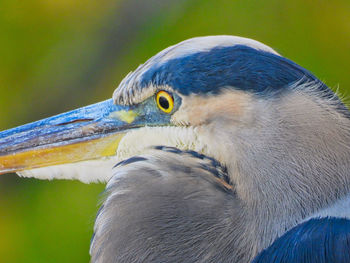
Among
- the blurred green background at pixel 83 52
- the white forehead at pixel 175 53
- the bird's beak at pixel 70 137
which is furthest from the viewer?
the blurred green background at pixel 83 52

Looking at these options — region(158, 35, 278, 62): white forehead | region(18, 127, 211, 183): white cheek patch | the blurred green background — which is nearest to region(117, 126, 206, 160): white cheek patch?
region(18, 127, 211, 183): white cheek patch

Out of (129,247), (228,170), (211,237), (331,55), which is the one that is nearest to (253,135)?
(228,170)

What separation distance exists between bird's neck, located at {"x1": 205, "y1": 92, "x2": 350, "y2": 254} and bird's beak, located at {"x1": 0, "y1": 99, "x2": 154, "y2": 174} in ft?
1.03

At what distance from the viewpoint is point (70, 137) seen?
1.52m

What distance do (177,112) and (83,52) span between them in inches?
114

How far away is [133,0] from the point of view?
164 inches

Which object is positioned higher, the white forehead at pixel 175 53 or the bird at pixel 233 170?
the white forehead at pixel 175 53

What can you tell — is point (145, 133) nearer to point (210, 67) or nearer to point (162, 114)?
point (162, 114)

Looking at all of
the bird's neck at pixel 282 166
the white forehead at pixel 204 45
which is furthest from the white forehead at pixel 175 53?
the bird's neck at pixel 282 166

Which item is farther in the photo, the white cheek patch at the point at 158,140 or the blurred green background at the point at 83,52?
the blurred green background at the point at 83,52

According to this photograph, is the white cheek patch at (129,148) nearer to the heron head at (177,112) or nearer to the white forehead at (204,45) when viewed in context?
the heron head at (177,112)

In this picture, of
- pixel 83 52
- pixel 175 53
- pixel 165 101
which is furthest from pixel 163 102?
Result: pixel 83 52

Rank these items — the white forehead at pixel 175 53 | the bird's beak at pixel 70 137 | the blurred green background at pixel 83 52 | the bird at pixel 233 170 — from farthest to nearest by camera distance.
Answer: the blurred green background at pixel 83 52, the bird's beak at pixel 70 137, the white forehead at pixel 175 53, the bird at pixel 233 170

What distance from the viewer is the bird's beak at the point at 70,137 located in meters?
1.47
